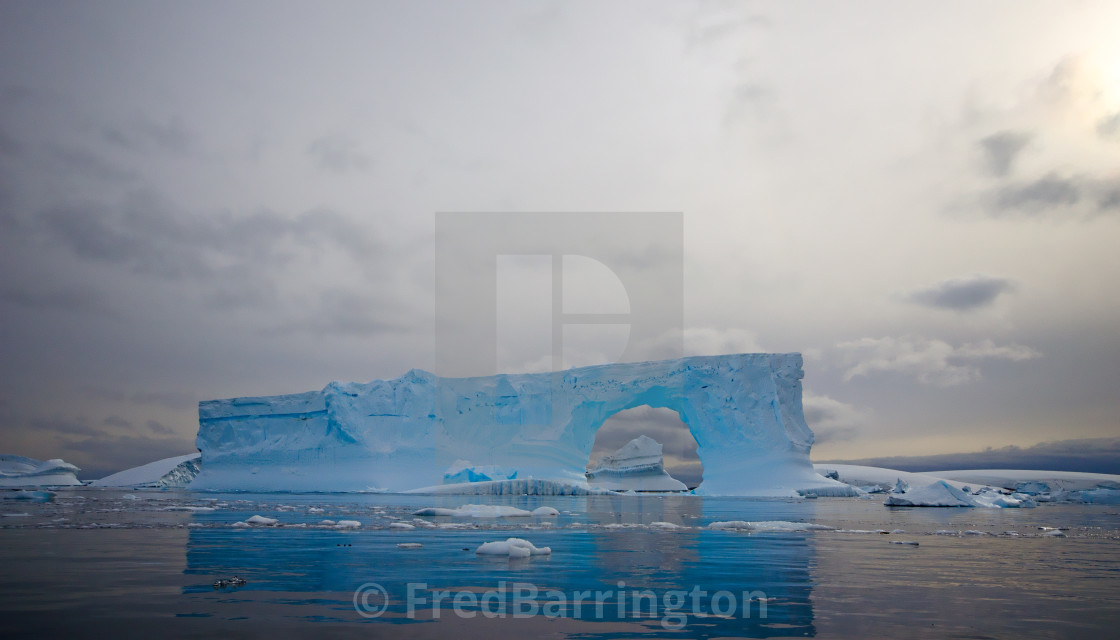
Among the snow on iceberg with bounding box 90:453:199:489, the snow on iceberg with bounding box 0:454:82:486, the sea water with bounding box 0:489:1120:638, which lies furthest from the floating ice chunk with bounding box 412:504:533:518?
the snow on iceberg with bounding box 0:454:82:486

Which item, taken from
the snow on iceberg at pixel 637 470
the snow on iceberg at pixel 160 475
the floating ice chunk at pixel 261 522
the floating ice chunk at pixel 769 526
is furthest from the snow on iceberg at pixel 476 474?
the snow on iceberg at pixel 160 475

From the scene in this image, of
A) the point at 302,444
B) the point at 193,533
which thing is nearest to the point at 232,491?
the point at 302,444

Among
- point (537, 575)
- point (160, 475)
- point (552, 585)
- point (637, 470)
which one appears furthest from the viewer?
point (160, 475)

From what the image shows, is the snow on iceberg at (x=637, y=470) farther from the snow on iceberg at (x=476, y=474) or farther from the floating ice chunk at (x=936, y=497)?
the floating ice chunk at (x=936, y=497)

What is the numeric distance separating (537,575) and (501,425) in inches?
849

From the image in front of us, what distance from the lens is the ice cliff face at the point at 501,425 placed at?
25.1 meters

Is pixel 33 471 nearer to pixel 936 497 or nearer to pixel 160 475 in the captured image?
pixel 160 475

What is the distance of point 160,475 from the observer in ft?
139

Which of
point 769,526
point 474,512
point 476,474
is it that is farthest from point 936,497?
point 476,474

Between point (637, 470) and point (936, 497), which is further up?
point (936, 497)

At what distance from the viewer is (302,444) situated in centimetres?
2617

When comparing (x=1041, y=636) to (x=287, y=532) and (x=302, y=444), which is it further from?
(x=302, y=444)

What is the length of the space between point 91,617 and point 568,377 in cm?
2272

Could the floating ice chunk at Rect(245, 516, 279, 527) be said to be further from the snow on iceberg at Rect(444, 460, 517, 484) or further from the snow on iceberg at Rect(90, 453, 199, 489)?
the snow on iceberg at Rect(90, 453, 199, 489)
